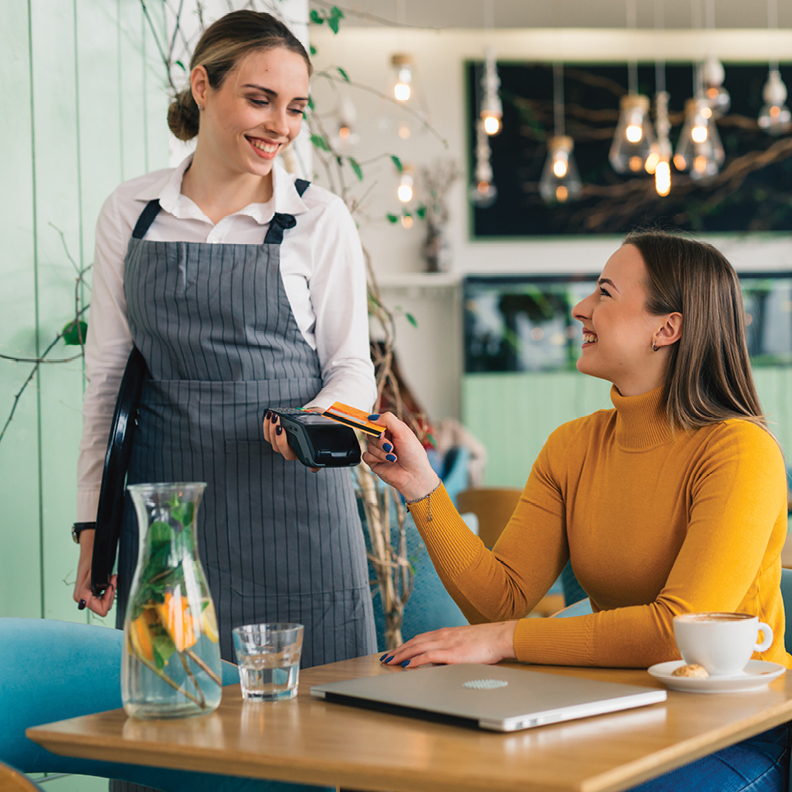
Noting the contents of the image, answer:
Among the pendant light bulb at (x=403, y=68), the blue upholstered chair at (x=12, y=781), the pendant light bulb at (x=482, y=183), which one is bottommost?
the blue upholstered chair at (x=12, y=781)

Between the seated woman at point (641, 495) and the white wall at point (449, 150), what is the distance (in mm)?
5664

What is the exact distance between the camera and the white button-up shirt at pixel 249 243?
1.59 metres

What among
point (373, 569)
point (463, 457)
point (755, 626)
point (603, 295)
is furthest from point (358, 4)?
point (755, 626)

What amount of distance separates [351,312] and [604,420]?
458 millimetres

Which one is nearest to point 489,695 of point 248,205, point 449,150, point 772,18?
point 248,205

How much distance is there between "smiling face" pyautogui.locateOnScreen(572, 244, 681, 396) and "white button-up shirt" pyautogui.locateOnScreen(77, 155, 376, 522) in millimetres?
386

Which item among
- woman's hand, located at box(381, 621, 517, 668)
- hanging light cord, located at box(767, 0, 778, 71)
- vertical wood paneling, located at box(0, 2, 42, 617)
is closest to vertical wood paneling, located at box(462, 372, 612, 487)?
hanging light cord, located at box(767, 0, 778, 71)

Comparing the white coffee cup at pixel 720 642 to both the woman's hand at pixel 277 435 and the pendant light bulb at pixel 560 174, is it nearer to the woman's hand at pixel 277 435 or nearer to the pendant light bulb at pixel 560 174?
the woman's hand at pixel 277 435

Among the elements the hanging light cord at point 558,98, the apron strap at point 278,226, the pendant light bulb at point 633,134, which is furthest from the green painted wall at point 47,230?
the hanging light cord at point 558,98

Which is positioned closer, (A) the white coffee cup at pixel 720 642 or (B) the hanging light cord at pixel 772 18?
(A) the white coffee cup at pixel 720 642

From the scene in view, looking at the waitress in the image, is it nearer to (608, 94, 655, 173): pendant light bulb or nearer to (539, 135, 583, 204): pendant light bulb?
(608, 94, 655, 173): pendant light bulb

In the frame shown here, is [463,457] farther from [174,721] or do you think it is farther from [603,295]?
[174,721]

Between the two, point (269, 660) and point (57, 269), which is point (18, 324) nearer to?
point (57, 269)

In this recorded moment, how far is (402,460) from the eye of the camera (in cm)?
143
